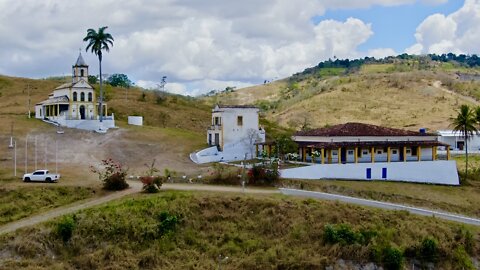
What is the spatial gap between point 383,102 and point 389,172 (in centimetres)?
6038

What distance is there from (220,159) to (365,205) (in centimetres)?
1705

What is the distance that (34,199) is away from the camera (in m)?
34.9

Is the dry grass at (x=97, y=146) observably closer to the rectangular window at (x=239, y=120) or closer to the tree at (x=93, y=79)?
the rectangular window at (x=239, y=120)

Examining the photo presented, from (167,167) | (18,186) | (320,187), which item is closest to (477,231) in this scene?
(320,187)

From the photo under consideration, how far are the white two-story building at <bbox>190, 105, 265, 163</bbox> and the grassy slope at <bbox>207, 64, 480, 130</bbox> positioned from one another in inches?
1425

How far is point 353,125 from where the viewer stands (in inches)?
1980

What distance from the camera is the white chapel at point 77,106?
200 ft

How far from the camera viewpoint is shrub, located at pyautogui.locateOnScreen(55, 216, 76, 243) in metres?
29.4

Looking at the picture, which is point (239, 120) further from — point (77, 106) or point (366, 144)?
point (77, 106)

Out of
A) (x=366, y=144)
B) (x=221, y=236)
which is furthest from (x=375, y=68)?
(x=221, y=236)

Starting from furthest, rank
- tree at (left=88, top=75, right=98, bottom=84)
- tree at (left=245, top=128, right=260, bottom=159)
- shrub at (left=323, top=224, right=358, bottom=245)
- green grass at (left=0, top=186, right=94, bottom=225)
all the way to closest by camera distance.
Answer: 1. tree at (left=88, top=75, right=98, bottom=84)
2. tree at (left=245, top=128, right=260, bottom=159)
3. green grass at (left=0, top=186, right=94, bottom=225)
4. shrub at (left=323, top=224, right=358, bottom=245)

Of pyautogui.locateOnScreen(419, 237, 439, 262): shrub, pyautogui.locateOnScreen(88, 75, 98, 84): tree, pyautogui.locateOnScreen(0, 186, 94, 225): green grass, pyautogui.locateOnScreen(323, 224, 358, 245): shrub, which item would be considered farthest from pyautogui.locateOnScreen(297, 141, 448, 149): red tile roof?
pyautogui.locateOnScreen(88, 75, 98, 84): tree

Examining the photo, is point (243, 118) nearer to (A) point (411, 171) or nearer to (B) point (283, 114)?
(A) point (411, 171)

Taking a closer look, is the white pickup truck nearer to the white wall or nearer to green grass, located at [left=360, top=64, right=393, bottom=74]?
the white wall
